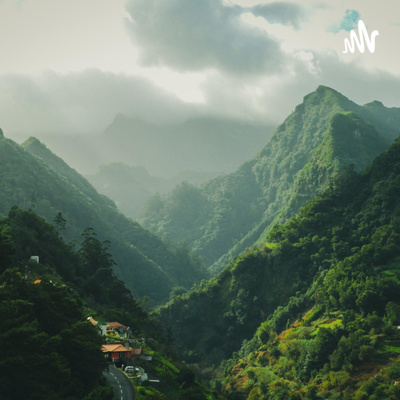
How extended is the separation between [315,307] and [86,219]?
77310 millimetres

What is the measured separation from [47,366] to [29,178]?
112 meters

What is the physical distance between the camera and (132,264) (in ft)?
455

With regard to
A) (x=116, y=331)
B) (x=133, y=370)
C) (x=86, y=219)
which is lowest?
(x=116, y=331)

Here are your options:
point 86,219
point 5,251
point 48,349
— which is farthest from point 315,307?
point 86,219

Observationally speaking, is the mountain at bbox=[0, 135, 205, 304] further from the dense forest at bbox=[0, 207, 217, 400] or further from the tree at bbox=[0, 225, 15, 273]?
the dense forest at bbox=[0, 207, 217, 400]

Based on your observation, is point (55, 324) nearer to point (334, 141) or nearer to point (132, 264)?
point (132, 264)

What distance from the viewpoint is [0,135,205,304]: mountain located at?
123438 mm

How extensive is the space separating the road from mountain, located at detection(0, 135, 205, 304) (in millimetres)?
76903

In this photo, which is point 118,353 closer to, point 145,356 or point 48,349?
point 145,356

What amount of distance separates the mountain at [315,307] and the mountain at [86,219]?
2807cm

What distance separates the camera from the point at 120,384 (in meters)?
35.6

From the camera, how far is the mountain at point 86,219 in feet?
405

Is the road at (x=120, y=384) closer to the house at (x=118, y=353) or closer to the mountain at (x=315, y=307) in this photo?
the house at (x=118, y=353)

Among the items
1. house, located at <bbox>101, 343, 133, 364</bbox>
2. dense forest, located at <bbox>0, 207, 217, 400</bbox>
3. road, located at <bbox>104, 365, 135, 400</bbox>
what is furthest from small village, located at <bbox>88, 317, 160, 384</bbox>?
dense forest, located at <bbox>0, 207, 217, 400</bbox>
